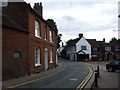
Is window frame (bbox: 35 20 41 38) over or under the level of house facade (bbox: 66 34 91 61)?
over

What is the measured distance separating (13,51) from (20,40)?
67.9 inches

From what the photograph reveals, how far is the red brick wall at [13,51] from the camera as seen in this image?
51.7ft

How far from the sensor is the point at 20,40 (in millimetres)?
18344

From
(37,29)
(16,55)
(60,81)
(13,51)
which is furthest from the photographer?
(37,29)

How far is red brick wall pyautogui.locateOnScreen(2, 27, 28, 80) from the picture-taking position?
1575 centimetres

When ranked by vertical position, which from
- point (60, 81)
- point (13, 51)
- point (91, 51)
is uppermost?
point (13, 51)

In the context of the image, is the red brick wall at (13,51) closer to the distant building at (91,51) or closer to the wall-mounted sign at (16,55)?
the wall-mounted sign at (16,55)

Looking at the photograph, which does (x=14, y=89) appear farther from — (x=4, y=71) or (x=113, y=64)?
(x=113, y=64)

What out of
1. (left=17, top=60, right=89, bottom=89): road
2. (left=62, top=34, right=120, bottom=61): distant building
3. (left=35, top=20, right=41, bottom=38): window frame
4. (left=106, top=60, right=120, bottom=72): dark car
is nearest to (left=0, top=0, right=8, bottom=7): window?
(left=35, top=20, right=41, bottom=38): window frame

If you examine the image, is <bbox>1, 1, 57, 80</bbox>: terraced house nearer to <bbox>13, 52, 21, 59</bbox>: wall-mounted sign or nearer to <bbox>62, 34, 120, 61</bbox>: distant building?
<bbox>13, 52, 21, 59</bbox>: wall-mounted sign

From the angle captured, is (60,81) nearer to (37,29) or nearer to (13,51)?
(13,51)

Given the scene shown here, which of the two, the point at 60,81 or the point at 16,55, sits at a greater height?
the point at 16,55

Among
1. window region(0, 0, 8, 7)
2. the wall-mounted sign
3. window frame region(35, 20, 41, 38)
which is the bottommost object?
the wall-mounted sign

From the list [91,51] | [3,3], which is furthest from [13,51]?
[91,51]
